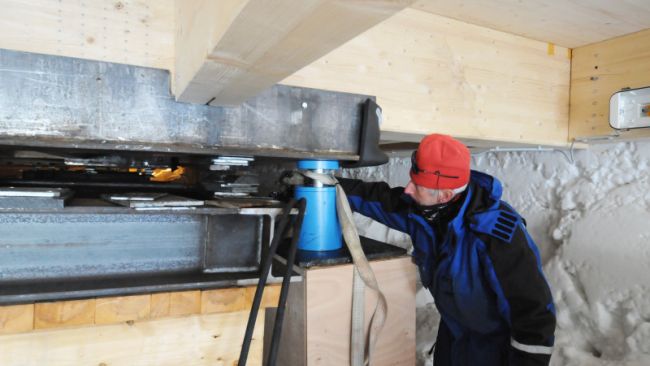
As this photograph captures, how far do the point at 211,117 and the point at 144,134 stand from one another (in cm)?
17

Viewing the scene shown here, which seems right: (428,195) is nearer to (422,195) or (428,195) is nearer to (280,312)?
(422,195)

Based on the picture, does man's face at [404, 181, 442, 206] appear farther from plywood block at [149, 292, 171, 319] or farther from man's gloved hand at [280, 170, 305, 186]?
plywood block at [149, 292, 171, 319]

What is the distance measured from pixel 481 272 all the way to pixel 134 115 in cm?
117

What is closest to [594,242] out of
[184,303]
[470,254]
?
[470,254]

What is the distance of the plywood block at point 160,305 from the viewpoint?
96 cm

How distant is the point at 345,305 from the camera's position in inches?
51.9

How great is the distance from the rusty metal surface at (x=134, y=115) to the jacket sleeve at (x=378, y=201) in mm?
421

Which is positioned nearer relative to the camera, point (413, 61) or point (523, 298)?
point (523, 298)

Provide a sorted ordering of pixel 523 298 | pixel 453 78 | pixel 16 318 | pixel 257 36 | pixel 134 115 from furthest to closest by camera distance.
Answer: pixel 453 78 < pixel 523 298 < pixel 134 115 < pixel 16 318 < pixel 257 36

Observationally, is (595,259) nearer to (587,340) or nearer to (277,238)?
(587,340)

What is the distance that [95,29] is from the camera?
94 cm

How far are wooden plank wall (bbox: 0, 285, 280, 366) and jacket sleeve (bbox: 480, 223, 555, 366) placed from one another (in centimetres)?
73

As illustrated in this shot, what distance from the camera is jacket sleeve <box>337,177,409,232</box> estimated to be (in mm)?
1613

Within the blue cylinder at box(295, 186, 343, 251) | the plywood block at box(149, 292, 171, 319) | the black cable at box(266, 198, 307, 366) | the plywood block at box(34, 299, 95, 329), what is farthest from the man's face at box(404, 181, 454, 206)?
the plywood block at box(34, 299, 95, 329)
